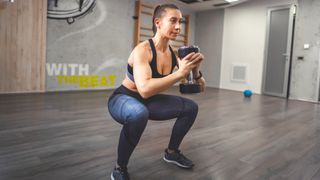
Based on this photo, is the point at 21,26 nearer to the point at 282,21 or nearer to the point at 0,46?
the point at 0,46

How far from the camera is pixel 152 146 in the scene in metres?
2.05

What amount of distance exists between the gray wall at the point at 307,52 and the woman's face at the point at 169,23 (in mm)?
4533

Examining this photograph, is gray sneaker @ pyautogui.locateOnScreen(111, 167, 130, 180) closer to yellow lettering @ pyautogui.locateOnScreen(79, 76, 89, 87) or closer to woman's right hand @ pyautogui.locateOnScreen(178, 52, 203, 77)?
woman's right hand @ pyautogui.locateOnScreen(178, 52, 203, 77)

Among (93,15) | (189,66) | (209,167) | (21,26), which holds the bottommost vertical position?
(209,167)

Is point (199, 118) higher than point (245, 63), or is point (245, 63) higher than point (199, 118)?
point (245, 63)

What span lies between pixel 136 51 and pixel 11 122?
1.82 metres

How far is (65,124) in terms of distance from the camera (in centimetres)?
255

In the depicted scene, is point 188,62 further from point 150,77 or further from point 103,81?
point 103,81

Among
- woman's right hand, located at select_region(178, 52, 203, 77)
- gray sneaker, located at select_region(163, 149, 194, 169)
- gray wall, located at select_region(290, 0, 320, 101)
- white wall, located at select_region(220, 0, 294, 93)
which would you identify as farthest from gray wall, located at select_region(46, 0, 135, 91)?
woman's right hand, located at select_region(178, 52, 203, 77)

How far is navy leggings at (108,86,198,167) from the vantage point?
129cm

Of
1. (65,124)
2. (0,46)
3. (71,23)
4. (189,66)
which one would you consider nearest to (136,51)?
(189,66)

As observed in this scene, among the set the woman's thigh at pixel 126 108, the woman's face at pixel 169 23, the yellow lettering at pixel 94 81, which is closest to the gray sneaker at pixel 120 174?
the woman's thigh at pixel 126 108

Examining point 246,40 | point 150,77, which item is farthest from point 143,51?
point 246,40

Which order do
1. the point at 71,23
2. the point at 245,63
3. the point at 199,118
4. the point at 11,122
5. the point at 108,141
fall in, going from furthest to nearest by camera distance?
the point at 245,63, the point at 71,23, the point at 199,118, the point at 11,122, the point at 108,141
